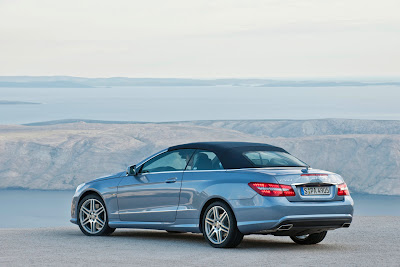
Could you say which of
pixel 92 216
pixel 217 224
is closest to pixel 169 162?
pixel 217 224

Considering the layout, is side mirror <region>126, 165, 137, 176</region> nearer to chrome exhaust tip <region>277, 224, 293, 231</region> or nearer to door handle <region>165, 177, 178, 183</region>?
door handle <region>165, 177, 178, 183</region>

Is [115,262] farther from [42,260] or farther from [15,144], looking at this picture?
[15,144]

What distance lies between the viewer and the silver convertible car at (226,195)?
999cm

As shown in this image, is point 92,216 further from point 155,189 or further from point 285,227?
point 285,227

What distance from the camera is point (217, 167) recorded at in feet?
35.1

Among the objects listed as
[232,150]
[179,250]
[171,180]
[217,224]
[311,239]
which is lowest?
[311,239]

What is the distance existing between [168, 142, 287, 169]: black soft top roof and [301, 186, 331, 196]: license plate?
801 millimetres

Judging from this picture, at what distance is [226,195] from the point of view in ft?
33.6

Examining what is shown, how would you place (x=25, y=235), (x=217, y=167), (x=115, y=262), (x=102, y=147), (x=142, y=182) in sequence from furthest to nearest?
(x=102, y=147), (x=25, y=235), (x=142, y=182), (x=217, y=167), (x=115, y=262)

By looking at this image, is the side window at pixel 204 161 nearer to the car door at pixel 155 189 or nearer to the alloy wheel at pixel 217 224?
the car door at pixel 155 189

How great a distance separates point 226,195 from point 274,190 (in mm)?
650

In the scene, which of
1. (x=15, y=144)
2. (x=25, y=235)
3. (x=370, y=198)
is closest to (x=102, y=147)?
(x=15, y=144)

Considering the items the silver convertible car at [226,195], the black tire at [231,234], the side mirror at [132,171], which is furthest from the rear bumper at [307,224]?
the side mirror at [132,171]

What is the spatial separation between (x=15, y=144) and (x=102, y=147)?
19.7 m
